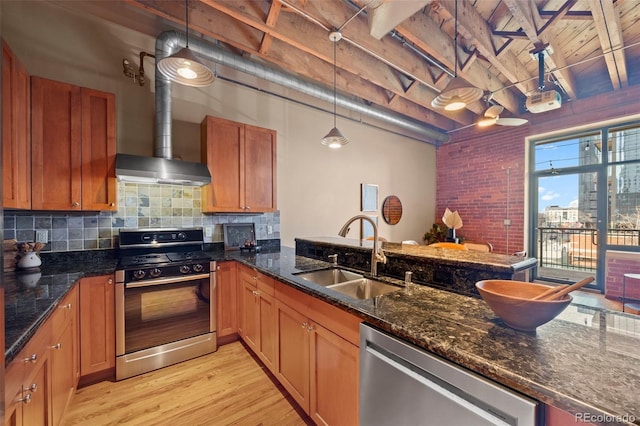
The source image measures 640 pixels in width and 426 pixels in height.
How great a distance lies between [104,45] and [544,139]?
21.1 ft

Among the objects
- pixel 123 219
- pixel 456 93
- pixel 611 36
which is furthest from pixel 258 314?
pixel 611 36

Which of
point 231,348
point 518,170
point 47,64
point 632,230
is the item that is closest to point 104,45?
point 47,64

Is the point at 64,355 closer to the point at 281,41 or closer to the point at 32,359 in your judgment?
the point at 32,359

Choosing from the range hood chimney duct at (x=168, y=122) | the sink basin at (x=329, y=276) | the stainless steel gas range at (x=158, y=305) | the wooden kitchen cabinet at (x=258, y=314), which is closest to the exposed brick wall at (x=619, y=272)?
the sink basin at (x=329, y=276)

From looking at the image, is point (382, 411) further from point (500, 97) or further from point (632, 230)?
point (632, 230)

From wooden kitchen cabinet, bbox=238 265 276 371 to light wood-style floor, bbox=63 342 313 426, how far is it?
22 cm

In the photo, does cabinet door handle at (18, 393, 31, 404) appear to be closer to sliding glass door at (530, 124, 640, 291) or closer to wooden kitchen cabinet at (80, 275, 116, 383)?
wooden kitchen cabinet at (80, 275, 116, 383)

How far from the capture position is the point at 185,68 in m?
1.84

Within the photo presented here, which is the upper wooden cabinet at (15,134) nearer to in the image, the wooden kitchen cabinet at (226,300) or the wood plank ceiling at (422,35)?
the wood plank ceiling at (422,35)

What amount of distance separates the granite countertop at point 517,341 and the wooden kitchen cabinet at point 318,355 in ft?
0.40

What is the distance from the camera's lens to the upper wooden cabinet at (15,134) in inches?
67.7

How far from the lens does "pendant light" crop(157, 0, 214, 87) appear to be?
5.60 ft

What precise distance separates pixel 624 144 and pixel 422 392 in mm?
5423

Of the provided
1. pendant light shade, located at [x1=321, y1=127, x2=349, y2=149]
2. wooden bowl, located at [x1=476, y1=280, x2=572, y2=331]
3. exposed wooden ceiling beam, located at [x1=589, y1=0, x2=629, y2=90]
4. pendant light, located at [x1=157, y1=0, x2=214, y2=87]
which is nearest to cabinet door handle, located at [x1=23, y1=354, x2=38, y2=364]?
pendant light, located at [x1=157, y1=0, x2=214, y2=87]
